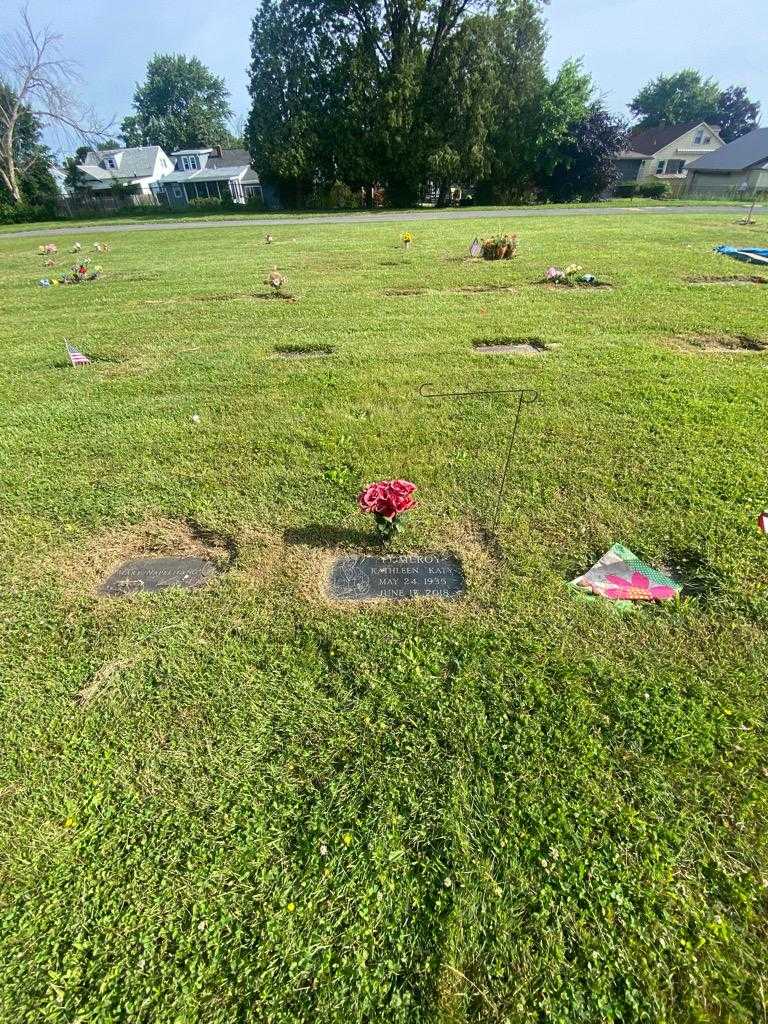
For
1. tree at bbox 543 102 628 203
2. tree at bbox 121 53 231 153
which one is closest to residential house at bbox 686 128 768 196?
tree at bbox 543 102 628 203

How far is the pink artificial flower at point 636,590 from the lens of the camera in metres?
2.45

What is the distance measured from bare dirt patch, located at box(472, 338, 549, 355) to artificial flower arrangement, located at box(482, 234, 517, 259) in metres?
5.55

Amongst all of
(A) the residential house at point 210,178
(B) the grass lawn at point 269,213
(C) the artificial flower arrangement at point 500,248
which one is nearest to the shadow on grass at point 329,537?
(C) the artificial flower arrangement at point 500,248

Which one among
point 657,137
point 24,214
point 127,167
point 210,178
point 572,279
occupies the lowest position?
point 572,279

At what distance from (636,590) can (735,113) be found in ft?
339

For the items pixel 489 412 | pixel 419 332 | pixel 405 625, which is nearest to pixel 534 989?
pixel 405 625

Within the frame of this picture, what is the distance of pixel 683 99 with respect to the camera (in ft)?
236

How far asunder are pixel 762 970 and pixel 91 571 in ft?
10.1

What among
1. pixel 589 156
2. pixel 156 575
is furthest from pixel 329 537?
pixel 589 156

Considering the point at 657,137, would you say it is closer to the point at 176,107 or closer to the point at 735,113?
the point at 735,113

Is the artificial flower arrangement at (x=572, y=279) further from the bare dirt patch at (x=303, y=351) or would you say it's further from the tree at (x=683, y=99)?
the tree at (x=683, y=99)

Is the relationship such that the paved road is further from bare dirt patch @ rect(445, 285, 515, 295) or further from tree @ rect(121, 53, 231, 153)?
tree @ rect(121, 53, 231, 153)

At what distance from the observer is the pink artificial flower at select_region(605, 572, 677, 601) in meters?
2.45

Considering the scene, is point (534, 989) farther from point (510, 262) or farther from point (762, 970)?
point (510, 262)
